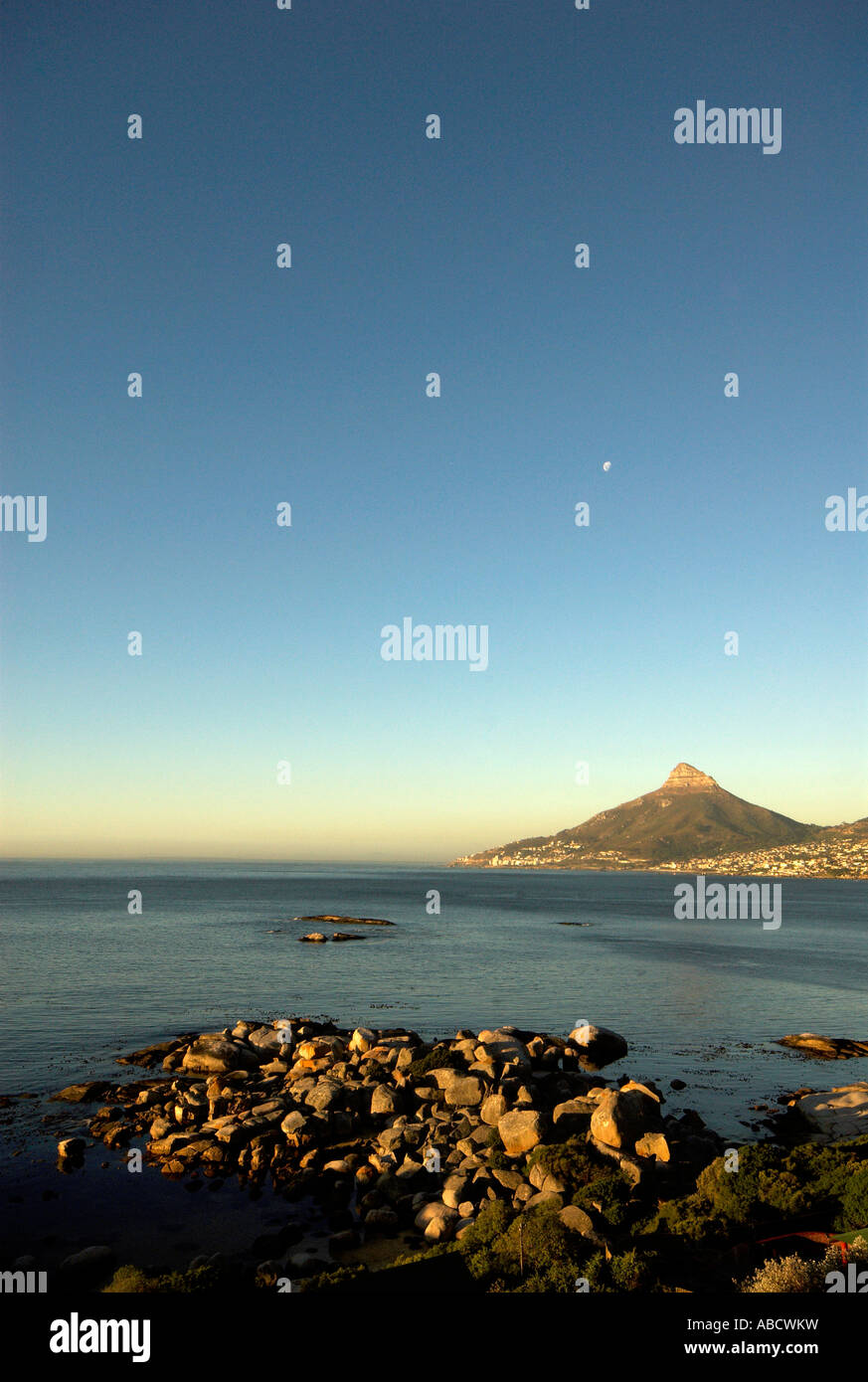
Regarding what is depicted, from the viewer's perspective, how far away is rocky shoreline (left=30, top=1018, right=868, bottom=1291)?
18.6 m

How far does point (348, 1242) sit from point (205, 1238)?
436cm

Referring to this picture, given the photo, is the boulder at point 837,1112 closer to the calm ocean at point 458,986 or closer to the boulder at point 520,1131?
the calm ocean at point 458,986

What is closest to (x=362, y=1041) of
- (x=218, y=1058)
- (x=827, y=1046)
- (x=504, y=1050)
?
(x=218, y=1058)

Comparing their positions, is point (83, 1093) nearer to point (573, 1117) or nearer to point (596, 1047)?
point (573, 1117)

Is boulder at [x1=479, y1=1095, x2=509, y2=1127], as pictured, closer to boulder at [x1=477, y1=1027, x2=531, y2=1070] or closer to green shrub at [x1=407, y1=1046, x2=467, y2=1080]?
green shrub at [x1=407, y1=1046, x2=467, y2=1080]

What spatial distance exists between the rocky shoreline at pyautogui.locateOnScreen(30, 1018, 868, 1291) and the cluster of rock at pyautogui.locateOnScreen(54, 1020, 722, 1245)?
0.25 ft

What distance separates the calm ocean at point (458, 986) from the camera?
41.3 m

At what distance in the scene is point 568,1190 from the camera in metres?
21.9

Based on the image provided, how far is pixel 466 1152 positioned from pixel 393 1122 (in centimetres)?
473

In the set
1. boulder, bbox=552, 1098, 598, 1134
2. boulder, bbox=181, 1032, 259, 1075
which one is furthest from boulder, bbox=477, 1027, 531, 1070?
boulder, bbox=181, 1032, 259, 1075

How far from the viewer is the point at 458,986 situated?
62.9 metres
